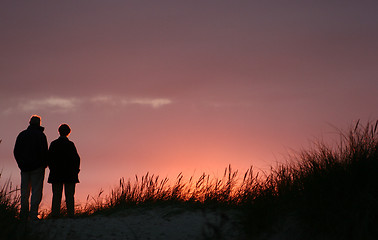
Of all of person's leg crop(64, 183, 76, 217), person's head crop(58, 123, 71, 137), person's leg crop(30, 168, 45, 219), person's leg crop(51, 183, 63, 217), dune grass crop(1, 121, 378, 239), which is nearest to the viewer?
dune grass crop(1, 121, 378, 239)

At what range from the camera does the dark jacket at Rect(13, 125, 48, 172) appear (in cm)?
913

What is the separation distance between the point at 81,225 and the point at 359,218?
4295 millimetres

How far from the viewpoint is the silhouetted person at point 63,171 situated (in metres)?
9.43

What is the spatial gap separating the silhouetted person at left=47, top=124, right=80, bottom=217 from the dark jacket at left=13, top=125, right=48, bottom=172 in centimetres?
24

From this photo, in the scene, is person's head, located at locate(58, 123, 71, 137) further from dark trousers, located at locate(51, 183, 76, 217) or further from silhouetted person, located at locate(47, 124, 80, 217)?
dark trousers, located at locate(51, 183, 76, 217)

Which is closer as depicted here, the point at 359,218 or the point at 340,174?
the point at 359,218

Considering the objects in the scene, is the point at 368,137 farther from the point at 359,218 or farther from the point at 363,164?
the point at 359,218

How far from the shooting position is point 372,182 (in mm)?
5902

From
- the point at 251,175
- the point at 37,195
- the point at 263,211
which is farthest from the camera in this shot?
the point at 37,195

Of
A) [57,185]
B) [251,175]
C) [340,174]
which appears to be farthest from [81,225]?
[340,174]

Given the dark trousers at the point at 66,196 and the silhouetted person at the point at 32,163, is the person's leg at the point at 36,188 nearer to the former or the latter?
the silhouetted person at the point at 32,163

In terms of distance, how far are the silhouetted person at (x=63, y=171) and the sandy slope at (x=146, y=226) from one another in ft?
5.44

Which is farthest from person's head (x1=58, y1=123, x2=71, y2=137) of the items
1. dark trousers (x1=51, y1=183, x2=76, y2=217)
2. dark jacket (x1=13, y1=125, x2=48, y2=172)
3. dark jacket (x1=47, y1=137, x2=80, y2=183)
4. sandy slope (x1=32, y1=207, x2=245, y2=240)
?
sandy slope (x1=32, y1=207, x2=245, y2=240)

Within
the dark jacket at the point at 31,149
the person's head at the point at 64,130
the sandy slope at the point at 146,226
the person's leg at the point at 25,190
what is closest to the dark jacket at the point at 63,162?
the person's head at the point at 64,130
